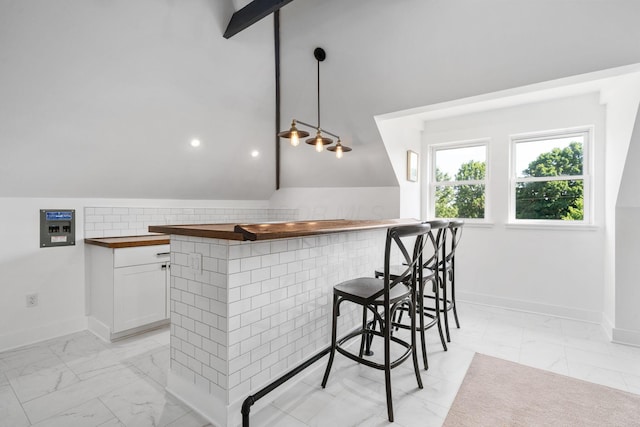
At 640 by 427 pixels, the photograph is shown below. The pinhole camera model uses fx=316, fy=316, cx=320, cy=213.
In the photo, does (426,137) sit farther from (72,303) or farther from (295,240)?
(72,303)

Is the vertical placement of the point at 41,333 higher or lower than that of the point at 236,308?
lower

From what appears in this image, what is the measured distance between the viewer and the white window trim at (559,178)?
3580mm

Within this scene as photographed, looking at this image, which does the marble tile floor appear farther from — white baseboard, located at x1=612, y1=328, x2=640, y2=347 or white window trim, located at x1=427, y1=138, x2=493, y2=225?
white window trim, located at x1=427, y1=138, x2=493, y2=225

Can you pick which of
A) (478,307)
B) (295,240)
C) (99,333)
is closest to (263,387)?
(295,240)

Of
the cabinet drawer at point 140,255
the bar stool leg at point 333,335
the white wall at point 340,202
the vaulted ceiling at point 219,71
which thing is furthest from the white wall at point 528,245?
the cabinet drawer at point 140,255

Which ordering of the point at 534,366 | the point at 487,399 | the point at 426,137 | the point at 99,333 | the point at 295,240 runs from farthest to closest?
the point at 426,137 < the point at 99,333 < the point at 534,366 < the point at 295,240 < the point at 487,399

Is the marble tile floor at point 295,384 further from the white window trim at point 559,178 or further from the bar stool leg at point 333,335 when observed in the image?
the white window trim at point 559,178

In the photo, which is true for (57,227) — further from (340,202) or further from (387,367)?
(387,367)

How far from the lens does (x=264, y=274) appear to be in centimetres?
201

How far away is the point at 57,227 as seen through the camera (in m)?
3.11

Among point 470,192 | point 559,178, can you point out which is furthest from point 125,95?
point 559,178

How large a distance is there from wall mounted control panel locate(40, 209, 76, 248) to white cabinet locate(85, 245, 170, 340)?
21cm

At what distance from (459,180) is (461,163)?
0.78ft

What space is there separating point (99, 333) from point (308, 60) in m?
3.54
